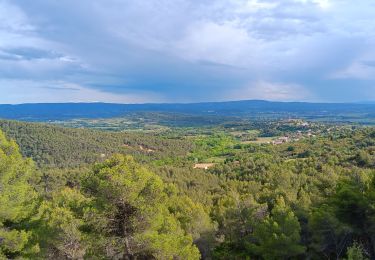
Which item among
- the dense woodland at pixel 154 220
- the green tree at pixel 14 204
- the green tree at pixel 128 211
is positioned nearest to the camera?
the green tree at pixel 128 211

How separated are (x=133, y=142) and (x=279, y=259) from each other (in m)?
141

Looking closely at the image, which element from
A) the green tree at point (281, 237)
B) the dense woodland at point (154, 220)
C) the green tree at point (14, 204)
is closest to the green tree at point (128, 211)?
the dense woodland at point (154, 220)

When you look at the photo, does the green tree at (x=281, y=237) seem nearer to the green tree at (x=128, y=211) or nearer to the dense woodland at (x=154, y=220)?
the dense woodland at (x=154, y=220)

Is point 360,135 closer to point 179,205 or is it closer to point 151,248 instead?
point 179,205

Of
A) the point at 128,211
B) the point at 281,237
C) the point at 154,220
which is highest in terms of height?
the point at 128,211

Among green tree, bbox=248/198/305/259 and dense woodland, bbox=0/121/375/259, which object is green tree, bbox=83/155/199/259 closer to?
dense woodland, bbox=0/121/375/259

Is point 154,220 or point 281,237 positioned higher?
point 154,220

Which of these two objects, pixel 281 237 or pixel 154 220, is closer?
pixel 154 220

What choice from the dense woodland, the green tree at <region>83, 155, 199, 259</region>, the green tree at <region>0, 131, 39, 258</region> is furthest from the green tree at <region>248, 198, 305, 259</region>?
the green tree at <region>0, 131, 39, 258</region>

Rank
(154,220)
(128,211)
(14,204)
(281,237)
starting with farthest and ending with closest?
(281,237) → (14,204) → (154,220) → (128,211)

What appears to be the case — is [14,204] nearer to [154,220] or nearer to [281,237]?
[154,220]

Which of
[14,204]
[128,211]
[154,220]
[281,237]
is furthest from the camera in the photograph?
[281,237]

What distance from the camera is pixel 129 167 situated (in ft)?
56.2

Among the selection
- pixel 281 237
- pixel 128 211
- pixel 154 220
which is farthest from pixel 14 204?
pixel 281 237
